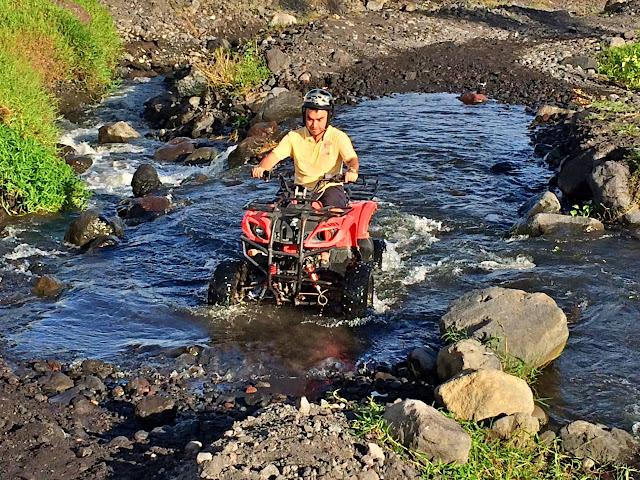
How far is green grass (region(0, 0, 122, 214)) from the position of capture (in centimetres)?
1099

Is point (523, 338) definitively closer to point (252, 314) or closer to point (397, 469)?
point (397, 469)

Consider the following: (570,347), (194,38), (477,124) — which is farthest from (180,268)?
(194,38)

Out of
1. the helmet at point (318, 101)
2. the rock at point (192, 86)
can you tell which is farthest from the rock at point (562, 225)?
the rock at point (192, 86)

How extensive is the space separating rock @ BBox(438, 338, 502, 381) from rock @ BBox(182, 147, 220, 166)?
8841 millimetres

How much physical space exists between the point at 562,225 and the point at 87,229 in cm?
662

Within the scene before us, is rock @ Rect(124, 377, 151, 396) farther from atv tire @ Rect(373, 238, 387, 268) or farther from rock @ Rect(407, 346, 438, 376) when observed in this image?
atv tire @ Rect(373, 238, 387, 268)

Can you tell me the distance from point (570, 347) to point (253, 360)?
3.14 m

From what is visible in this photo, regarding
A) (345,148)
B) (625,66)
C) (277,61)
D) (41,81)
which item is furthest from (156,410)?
(625,66)

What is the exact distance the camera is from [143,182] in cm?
1260

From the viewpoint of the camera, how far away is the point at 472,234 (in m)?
10.5

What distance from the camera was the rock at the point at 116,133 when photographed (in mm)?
15320

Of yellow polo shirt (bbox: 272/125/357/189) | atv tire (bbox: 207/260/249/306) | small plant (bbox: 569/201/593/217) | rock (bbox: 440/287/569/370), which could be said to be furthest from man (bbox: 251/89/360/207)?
small plant (bbox: 569/201/593/217)

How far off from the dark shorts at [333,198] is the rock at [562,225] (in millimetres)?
3252

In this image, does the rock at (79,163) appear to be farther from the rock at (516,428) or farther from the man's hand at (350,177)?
the rock at (516,428)
